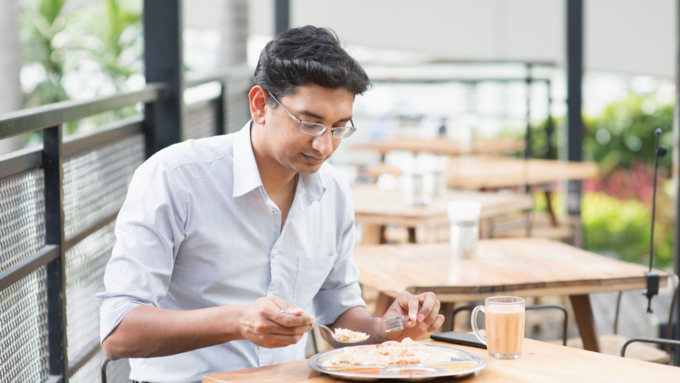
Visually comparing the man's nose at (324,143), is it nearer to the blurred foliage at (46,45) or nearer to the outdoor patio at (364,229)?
the outdoor patio at (364,229)

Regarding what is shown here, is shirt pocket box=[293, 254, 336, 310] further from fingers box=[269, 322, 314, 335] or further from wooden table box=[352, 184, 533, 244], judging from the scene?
wooden table box=[352, 184, 533, 244]

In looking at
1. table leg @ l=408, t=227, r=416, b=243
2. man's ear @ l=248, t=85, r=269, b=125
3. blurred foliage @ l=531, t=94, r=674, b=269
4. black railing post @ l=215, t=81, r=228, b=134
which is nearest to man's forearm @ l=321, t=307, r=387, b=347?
man's ear @ l=248, t=85, r=269, b=125

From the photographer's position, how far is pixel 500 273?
2.37m

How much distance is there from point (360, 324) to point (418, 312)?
24 centimetres

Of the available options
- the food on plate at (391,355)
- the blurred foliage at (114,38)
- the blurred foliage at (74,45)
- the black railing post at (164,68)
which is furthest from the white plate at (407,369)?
the blurred foliage at (114,38)

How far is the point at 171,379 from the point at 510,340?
0.70m

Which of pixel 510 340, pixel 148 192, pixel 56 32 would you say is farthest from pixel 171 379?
pixel 56 32

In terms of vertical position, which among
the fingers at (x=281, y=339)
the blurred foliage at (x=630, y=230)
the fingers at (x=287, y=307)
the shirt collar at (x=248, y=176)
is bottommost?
the blurred foliage at (x=630, y=230)

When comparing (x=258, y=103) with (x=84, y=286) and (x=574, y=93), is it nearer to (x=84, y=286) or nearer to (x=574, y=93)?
(x=84, y=286)

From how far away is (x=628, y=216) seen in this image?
702cm

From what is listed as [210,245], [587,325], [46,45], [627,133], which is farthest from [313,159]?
[46,45]

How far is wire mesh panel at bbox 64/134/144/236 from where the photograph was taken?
7.06 ft

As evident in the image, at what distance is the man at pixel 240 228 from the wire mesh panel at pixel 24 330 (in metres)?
0.27

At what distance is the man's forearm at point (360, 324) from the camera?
65.9 inches
